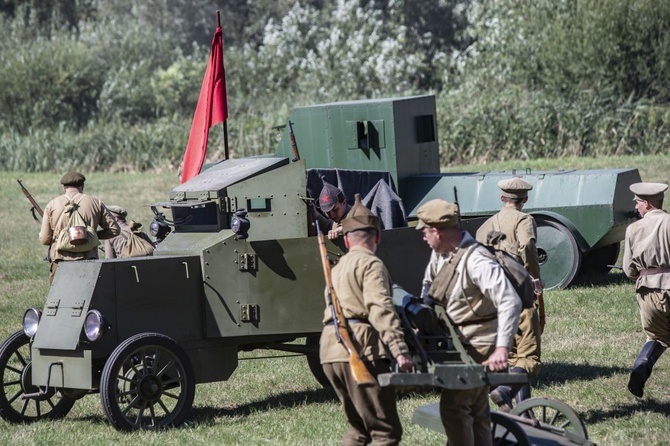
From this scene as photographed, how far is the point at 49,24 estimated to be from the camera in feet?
194

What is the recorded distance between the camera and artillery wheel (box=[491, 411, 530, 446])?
7215 millimetres

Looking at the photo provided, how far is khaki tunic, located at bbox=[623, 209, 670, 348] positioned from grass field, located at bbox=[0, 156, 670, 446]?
67 cm

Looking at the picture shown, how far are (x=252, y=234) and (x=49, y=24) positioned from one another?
5128 cm

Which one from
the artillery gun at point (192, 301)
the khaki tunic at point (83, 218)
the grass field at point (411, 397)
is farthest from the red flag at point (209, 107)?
the artillery gun at point (192, 301)

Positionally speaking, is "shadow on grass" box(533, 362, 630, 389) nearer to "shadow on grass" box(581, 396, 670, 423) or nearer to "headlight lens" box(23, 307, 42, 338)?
"shadow on grass" box(581, 396, 670, 423)

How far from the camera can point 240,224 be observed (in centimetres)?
972

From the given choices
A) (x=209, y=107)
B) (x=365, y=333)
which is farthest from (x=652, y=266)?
(x=209, y=107)

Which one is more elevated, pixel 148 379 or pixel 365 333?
pixel 365 333

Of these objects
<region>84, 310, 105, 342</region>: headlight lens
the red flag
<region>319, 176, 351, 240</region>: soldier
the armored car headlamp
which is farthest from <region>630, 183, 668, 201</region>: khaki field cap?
the red flag

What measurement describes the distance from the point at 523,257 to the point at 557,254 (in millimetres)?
6116

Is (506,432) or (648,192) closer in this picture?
(506,432)

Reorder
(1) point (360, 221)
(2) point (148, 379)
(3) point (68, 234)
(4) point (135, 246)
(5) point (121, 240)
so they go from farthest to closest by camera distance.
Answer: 1. (5) point (121, 240)
2. (4) point (135, 246)
3. (3) point (68, 234)
4. (2) point (148, 379)
5. (1) point (360, 221)

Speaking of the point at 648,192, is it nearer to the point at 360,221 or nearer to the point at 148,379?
the point at 360,221

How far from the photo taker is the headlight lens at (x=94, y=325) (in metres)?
9.17
